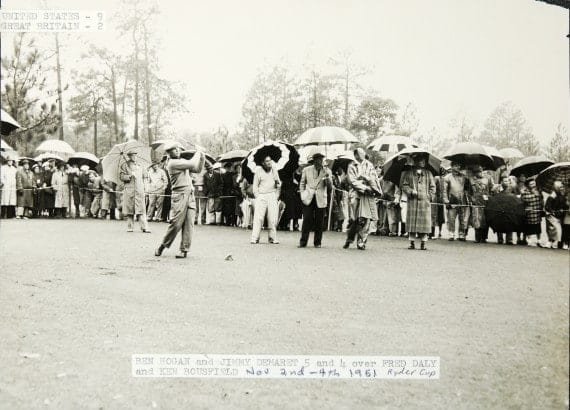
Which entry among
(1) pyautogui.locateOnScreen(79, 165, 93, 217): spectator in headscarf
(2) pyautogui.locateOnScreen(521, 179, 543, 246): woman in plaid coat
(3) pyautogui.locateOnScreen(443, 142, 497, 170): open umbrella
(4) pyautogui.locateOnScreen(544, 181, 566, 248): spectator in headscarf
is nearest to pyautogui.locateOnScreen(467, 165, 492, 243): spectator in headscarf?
(3) pyautogui.locateOnScreen(443, 142, 497, 170): open umbrella

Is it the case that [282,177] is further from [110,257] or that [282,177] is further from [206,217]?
[110,257]

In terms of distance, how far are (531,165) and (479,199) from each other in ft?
9.49

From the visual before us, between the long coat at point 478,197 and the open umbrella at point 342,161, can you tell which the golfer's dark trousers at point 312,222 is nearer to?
the open umbrella at point 342,161

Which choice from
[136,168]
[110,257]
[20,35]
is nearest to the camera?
[20,35]

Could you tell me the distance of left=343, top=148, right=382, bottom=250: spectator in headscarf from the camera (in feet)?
31.9

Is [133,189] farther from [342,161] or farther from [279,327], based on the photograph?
[279,327]

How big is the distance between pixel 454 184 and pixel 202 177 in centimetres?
550

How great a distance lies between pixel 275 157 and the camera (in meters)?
10.4

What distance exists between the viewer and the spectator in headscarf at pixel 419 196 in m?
9.67

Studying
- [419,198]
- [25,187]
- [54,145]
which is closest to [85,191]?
[25,187]

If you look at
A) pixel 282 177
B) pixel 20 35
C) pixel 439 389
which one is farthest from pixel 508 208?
pixel 20 35

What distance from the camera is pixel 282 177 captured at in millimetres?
11617

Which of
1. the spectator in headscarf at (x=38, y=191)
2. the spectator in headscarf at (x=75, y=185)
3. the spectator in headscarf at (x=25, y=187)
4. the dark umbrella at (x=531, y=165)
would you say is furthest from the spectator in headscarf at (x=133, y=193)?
the dark umbrella at (x=531, y=165)

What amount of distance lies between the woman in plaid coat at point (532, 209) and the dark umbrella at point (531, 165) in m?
0.33
